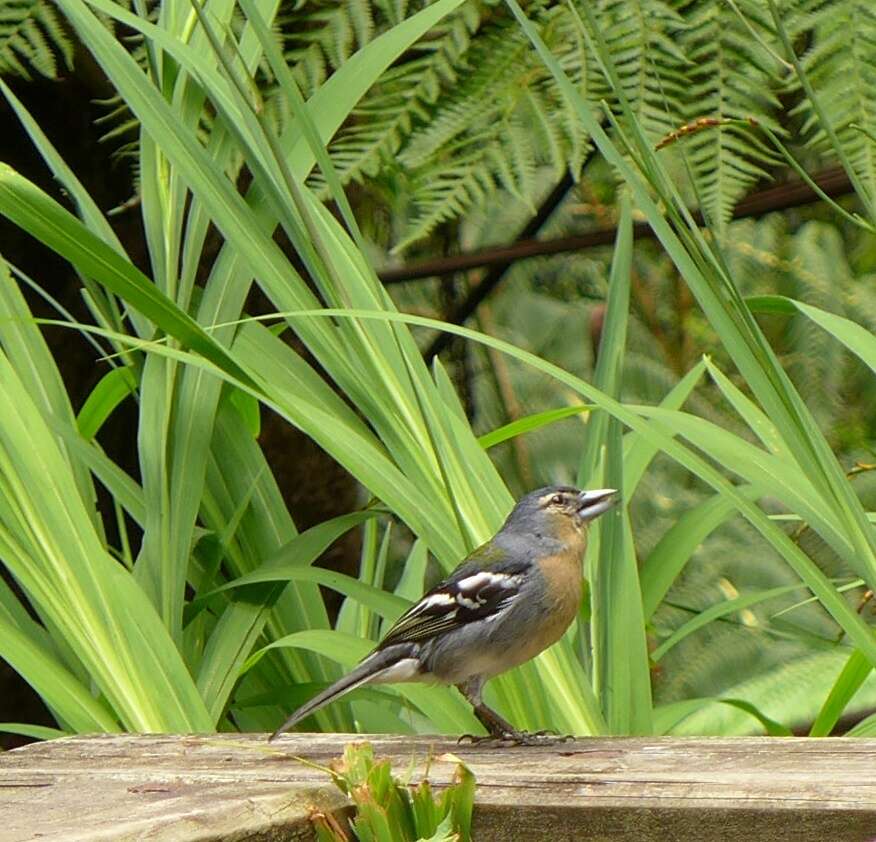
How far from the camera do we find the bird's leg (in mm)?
1344

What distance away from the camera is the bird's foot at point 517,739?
1.30m

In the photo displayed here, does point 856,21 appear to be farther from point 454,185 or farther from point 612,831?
point 612,831

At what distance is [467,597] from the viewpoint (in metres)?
1.58

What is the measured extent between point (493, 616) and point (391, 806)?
64cm

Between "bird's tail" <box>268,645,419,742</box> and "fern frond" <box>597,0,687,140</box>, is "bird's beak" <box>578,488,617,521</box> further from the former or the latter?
"fern frond" <box>597,0,687,140</box>

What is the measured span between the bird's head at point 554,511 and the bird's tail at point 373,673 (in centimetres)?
19

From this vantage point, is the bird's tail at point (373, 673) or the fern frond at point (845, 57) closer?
the bird's tail at point (373, 673)

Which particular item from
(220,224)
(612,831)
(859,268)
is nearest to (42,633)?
(220,224)

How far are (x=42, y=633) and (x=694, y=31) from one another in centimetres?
124

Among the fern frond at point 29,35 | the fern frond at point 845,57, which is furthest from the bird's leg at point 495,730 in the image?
the fern frond at point 29,35

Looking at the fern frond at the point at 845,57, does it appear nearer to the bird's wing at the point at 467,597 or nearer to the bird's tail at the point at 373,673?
the bird's wing at the point at 467,597

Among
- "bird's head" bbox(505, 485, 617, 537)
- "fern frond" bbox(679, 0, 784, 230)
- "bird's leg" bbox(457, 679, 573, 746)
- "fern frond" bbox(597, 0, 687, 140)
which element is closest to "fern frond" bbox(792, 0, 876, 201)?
"fern frond" bbox(679, 0, 784, 230)

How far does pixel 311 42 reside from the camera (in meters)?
2.33

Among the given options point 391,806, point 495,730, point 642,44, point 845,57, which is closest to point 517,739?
point 495,730
